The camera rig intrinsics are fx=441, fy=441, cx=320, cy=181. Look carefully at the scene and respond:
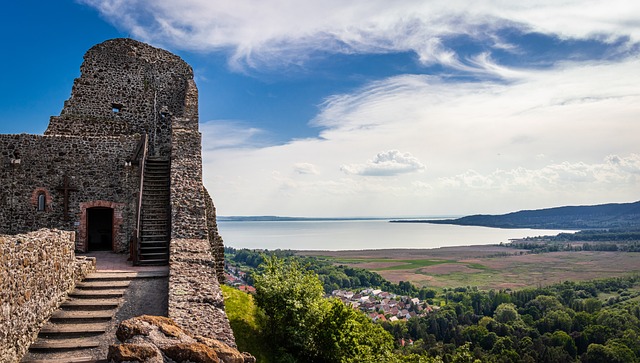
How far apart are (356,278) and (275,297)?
301ft

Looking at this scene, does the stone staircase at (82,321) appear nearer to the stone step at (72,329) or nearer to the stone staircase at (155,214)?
the stone step at (72,329)

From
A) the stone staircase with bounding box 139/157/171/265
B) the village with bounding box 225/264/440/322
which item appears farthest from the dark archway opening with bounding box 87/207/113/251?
the village with bounding box 225/264/440/322

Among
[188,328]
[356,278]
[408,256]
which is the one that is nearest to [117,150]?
[188,328]

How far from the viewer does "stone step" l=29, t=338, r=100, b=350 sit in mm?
8156

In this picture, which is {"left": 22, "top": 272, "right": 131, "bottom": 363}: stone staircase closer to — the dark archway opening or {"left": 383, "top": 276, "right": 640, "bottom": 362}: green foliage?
the dark archway opening

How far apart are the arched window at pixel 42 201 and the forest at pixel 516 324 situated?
8056mm

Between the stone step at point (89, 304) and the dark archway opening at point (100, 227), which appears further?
the dark archway opening at point (100, 227)

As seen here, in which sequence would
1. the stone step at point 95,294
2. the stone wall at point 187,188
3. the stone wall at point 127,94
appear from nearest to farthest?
the stone step at point 95,294
the stone wall at point 187,188
the stone wall at point 127,94

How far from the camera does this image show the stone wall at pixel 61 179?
50.0 ft

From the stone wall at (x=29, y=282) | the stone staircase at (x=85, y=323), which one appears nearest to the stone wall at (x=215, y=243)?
the stone staircase at (x=85, y=323)

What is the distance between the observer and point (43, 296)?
8.69 m

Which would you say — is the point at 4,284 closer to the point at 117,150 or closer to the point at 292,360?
the point at 292,360

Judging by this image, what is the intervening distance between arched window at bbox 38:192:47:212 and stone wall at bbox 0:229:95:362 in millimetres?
6239

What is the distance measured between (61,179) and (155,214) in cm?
386
